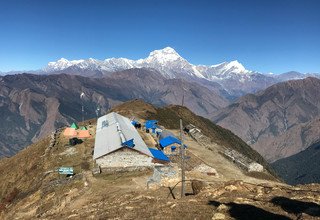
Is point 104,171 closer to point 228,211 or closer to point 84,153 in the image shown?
point 84,153

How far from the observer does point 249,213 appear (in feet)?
90.7

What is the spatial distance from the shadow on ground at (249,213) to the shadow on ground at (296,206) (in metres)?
1.57

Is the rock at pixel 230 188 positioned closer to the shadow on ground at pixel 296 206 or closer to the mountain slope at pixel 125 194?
the mountain slope at pixel 125 194

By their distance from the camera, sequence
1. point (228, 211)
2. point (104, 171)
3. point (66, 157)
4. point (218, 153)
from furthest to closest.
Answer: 1. point (218, 153)
2. point (66, 157)
3. point (104, 171)
4. point (228, 211)

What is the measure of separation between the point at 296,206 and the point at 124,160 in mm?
42596

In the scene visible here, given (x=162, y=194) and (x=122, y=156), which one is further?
(x=122, y=156)

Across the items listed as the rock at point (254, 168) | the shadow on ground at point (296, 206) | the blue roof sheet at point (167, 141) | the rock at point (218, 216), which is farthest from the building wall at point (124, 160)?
the rock at point (218, 216)

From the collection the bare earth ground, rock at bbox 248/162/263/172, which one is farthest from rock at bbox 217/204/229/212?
rock at bbox 248/162/263/172

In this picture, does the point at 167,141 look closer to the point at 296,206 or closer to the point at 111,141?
the point at 111,141

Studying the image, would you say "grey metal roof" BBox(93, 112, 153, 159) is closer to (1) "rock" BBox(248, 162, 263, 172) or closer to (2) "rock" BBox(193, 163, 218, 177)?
(2) "rock" BBox(193, 163, 218, 177)

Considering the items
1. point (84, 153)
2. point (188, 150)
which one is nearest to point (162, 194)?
point (84, 153)

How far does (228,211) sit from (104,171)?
40.0 m

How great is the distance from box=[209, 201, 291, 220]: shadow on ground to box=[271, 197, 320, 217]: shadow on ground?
5.15ft

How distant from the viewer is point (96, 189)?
5422 cm
